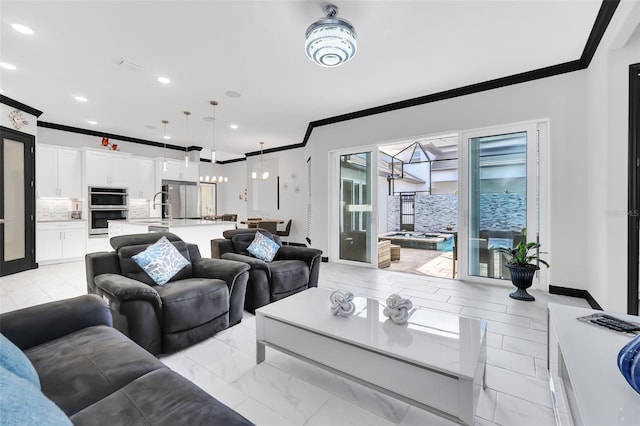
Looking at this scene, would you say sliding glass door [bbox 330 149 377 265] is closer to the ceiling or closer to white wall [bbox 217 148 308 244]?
the ceiling

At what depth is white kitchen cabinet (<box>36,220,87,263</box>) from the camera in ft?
17.6

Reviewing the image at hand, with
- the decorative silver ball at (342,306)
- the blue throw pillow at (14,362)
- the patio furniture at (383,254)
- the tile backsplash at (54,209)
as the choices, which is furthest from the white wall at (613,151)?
the tile backsplash at (54,209)

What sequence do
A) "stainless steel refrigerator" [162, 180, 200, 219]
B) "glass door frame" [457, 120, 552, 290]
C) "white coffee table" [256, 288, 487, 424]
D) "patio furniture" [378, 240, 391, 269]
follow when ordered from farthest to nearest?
"stainless steel refrigerator" [162, 180, 200, 219], "patio furniture" [378, 240, 391, 269], "glass door frame" [457, 120, 552, 290], "white coffee table" [256, 288, 487, 424]

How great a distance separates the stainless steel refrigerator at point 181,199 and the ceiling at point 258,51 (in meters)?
2.64

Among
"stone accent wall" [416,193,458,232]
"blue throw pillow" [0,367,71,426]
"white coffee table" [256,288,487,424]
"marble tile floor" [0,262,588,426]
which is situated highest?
"stone accent wall" [416,193,458,232]

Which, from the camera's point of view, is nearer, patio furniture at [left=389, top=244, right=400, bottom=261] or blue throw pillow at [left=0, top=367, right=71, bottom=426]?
blue throw pillow at [left=0, top=367, right=71, bottom=426]

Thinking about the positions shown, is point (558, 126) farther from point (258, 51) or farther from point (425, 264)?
point (258, 51)

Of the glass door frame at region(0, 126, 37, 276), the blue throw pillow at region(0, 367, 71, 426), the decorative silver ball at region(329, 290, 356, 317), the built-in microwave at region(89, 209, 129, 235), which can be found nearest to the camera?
the blue throw pillow at region(0, 367, 71, 426)

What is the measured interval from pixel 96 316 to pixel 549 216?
474 cm

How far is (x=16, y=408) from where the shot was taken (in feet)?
1.69

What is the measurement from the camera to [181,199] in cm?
781

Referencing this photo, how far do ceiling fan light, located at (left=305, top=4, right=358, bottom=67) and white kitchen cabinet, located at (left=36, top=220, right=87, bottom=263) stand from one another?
601 cm

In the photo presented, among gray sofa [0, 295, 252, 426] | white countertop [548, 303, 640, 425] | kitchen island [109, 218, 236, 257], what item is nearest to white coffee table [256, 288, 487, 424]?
white countertop [548, 303, 640, 425]

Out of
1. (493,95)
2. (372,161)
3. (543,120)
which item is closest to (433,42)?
(493,95)
